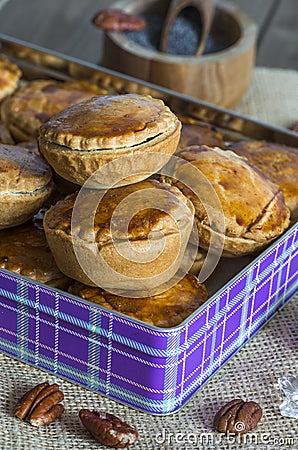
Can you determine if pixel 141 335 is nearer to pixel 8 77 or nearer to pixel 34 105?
pixel 34 105

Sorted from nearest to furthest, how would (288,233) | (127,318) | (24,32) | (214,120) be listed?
(127,318)
(288,233)
(214,120)
(24,32)

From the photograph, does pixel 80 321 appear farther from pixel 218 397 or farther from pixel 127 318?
pixel 218 397

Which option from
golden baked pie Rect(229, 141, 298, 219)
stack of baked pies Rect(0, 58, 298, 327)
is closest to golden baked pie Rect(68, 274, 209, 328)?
stack of baked pies Rect(0, 58, 298, 327)

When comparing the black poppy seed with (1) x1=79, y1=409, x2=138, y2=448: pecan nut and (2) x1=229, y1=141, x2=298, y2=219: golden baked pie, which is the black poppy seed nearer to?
(2) x1=229, y1=141, x2=298, y2=219: golden baked pie

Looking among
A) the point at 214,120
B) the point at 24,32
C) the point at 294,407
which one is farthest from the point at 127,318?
the point at 24,32

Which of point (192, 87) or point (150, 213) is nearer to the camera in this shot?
point (150, 213)

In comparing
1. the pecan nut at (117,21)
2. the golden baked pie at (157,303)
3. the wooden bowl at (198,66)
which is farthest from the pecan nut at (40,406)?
the pecan nut at (117,21)

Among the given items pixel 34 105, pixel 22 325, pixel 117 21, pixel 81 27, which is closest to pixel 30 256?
pixel 22 325
